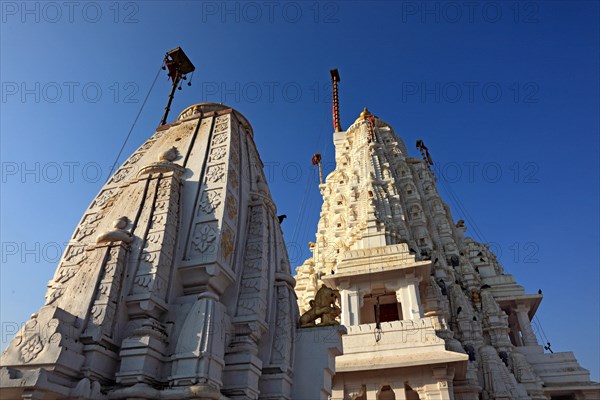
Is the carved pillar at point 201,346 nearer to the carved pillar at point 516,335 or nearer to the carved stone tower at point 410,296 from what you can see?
the carved stone tower at point 410,296

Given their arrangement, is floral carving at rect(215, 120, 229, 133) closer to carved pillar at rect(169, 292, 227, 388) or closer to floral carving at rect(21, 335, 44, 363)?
carved pillar at rect(169, 292, 227, 388)

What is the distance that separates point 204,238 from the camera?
8180mm

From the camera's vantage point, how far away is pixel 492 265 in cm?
3894

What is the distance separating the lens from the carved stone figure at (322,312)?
30.8 ft

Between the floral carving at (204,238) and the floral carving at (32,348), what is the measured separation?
283 centimetres

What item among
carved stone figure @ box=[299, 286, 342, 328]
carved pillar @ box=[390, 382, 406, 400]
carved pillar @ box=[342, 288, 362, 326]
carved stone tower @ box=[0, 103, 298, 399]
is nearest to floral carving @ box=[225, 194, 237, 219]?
carved stone tower @ box=[0, 103, 298, 399]

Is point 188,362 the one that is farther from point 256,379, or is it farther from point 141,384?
point 256,379

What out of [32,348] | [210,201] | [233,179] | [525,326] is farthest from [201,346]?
[525,326]

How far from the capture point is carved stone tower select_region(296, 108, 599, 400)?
19.3 meters

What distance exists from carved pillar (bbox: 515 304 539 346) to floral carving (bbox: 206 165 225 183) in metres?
31.3

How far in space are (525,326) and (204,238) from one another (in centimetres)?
3358

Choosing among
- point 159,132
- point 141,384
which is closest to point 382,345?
point 159,132

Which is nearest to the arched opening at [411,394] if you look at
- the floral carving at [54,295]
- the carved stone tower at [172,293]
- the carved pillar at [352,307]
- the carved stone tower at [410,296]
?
the carved stone tower at [410,296]

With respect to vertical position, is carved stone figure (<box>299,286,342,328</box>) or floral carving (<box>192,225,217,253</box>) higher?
floral carving (<box>192,225,217,253</box>)
